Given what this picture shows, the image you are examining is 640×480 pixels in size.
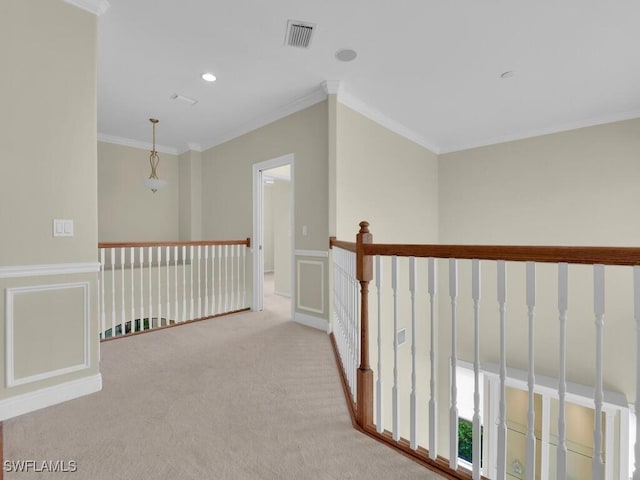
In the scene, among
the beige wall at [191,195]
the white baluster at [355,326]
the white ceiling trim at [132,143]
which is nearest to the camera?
the white baluster at [355,326]

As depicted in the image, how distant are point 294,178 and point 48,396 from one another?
9.76 ft

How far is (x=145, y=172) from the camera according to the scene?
538cm

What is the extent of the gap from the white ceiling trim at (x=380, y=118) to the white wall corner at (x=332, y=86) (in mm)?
12

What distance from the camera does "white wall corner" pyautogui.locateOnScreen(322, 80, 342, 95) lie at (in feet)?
10.7

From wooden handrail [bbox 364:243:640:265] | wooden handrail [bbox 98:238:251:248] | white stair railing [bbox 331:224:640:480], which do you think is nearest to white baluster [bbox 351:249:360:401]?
white stair railing [bbox 331:224:640:480]

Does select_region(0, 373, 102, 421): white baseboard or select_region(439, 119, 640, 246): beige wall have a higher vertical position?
select_region(439, 119, 640, 246): beige wall

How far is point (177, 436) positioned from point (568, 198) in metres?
5.52

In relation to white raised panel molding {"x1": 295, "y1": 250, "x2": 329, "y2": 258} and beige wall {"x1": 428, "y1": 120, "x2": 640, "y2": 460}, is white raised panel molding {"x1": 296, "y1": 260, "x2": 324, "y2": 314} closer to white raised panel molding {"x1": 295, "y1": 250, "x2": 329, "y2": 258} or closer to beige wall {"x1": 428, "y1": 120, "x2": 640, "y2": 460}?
white raised panel molding {"x1": 295, "y1": 250, "x2": 329, "y2": 258}

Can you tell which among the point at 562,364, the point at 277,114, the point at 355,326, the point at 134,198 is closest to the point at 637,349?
the point at 562,364

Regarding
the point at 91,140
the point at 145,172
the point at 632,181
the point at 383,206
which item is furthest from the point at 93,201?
the point at 632,181

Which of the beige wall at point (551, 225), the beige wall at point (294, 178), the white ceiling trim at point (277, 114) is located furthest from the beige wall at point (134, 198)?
the beige wall at point (551, 225)

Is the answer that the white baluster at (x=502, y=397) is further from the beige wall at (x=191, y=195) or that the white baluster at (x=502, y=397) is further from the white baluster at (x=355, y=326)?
the beige wall at (x=191, y=195)

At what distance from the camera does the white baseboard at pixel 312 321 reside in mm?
3525

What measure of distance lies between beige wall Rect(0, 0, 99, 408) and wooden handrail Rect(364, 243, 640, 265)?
2.17m
